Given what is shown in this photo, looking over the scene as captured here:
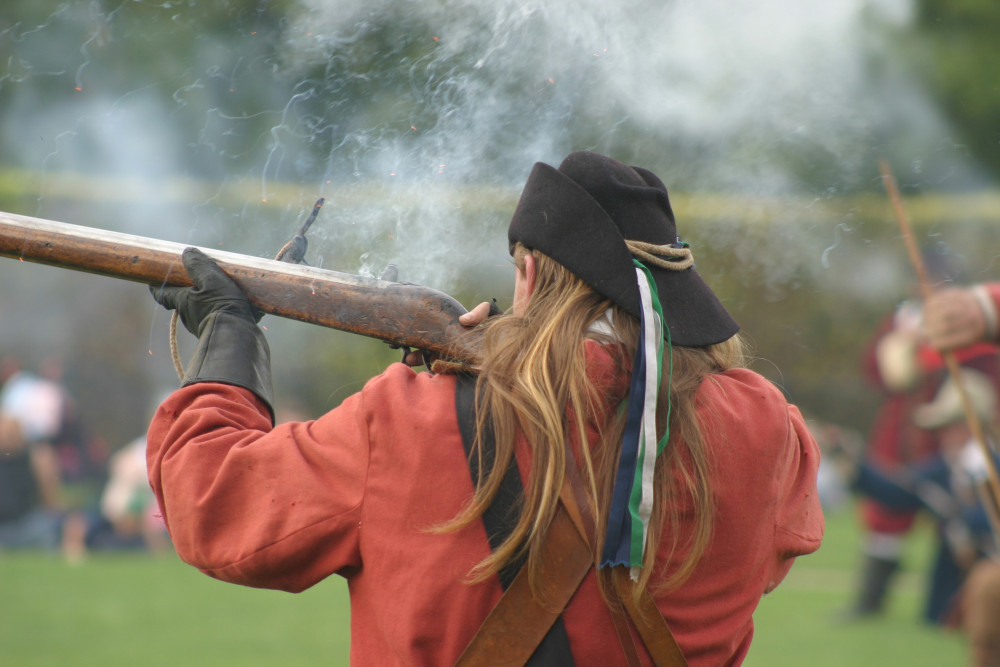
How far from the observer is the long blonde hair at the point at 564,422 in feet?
5.06

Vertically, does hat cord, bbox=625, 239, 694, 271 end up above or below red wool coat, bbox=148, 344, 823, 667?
above

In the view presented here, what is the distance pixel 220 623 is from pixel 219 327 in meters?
5.88

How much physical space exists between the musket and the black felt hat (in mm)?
305

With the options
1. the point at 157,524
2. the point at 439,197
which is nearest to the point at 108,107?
the point at 439,197

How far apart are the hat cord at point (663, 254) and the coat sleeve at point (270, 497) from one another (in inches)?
23.4

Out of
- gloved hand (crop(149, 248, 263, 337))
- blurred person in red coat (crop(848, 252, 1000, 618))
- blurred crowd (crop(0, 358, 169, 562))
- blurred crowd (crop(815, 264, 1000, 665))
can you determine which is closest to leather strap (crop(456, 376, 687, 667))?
gloved hand (crop(149, 248, 263, 337))

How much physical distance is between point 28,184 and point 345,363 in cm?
328

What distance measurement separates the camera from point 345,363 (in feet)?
26.1

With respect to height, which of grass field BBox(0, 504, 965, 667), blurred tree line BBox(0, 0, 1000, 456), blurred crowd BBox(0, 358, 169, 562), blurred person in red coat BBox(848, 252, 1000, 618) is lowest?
blurred crowd BBox(0, 358, 169, 562)

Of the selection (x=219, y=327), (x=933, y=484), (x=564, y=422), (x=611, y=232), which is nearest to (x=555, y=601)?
(x=564, y=422)

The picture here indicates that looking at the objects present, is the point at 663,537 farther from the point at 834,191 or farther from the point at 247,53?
the point at 834,191

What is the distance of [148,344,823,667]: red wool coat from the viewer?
61.1 inches

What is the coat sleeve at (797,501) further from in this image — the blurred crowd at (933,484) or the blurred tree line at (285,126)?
the blurred crowd at (933,484)

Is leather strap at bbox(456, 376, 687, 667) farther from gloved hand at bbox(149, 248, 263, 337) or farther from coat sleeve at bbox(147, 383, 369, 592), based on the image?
gloved hand at bbox(149, 248, 263, 337)
